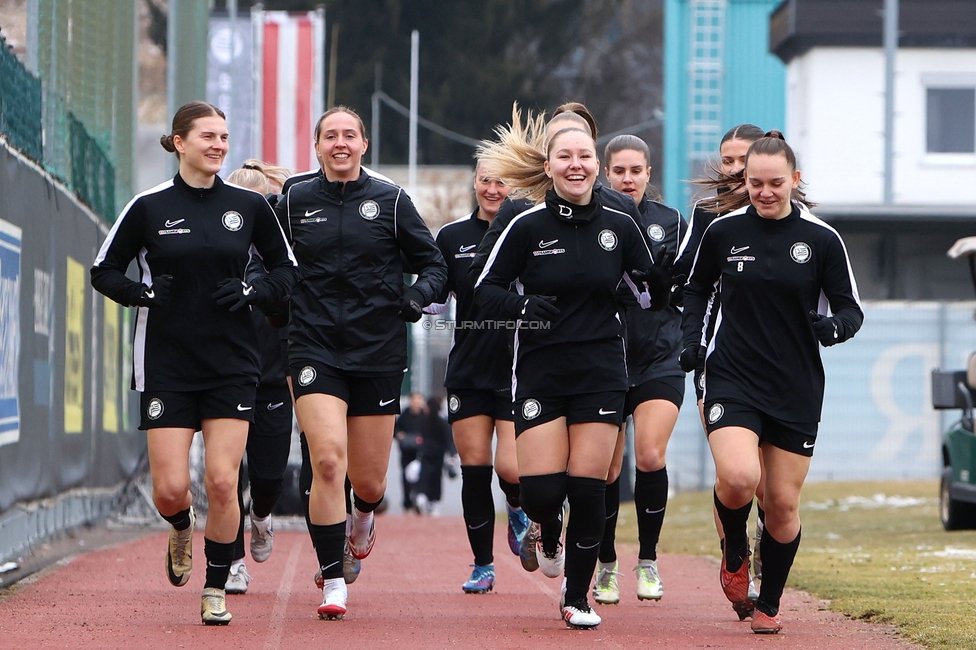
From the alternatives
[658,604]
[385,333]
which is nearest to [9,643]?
[385,333]

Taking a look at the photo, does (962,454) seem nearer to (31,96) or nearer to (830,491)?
(830,491)

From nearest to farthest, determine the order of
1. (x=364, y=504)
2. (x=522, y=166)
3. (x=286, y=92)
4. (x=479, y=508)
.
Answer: (x=522, y=166) → (x=364, y=504) → (x=479, y=508) → (x=286, y=92)

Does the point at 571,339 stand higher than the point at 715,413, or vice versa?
the point at 571,339

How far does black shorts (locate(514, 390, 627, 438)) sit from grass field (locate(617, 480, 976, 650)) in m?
1.72

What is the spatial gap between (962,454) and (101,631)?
1043cm

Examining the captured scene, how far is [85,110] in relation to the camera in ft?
49.4

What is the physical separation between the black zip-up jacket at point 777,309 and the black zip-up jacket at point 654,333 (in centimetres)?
140

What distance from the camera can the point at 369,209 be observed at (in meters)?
8.41

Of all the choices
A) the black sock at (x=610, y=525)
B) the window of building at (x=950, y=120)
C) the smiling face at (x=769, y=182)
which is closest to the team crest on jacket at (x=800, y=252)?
the smiling face at (x=769, y=182)

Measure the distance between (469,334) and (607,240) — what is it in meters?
2.04

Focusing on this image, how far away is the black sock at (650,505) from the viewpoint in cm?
944

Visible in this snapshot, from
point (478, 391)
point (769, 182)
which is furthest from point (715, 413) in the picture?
point (478, 391)

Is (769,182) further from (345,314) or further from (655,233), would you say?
(345,314)

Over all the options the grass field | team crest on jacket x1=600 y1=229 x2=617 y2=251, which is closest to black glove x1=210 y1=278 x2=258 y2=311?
team crest on jacket x1=600 y1=229 x2=617 y2=251
